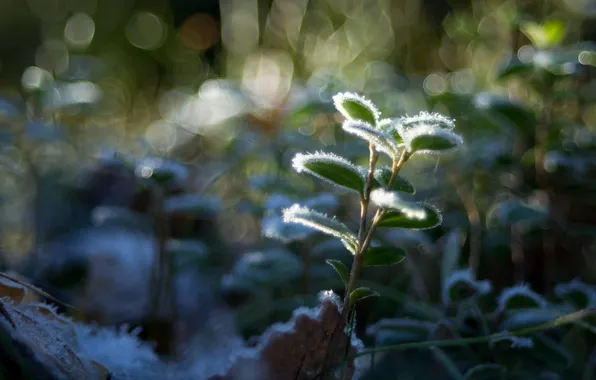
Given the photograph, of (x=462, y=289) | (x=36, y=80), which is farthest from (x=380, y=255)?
(x=36, y=80)

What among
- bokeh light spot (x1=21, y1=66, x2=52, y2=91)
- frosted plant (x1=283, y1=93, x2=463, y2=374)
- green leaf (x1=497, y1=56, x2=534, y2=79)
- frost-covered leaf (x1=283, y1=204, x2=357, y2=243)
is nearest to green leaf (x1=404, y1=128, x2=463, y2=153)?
frosted plant (x1=283, y1=93, x2=463, y2=374)

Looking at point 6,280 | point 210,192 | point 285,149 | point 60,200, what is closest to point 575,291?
point 285,149

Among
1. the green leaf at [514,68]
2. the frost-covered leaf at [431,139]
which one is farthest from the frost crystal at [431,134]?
the green leaf at [514,68]

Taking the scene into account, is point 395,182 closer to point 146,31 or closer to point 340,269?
point 340,269

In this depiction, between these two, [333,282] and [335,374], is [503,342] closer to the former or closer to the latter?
[335,374]

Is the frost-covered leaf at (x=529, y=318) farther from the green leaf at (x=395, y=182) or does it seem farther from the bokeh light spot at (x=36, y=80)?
the bokeh light spot at (x=36, y=80)
